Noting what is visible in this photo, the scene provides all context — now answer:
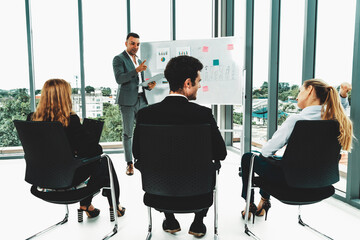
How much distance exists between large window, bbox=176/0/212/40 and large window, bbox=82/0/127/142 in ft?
3.61

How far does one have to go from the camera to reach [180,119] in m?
1.38

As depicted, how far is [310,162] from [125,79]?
246 centimetres

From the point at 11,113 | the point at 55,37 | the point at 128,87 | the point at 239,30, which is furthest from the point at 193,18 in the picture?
the point at 11,113

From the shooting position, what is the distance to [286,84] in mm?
3023

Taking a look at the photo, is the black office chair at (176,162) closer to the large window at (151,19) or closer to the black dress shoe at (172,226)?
the black dress shoe at (172,226)

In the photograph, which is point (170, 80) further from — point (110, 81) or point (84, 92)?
point (84, 92)

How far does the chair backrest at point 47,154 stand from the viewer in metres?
1.39

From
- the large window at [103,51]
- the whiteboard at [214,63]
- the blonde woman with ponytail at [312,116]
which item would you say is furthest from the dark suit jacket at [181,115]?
the large window at [103,51]

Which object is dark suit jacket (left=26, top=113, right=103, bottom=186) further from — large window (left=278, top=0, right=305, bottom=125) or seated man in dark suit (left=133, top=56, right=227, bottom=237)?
large window (left=278, top=0, right=305, bottom=125)

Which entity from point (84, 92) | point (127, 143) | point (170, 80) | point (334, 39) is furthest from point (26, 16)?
point (334, 39)

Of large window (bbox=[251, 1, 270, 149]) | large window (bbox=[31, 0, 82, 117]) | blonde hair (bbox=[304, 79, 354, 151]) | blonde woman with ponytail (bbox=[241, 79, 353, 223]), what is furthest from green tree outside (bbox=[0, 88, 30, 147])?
blonde hair (bbox=[304, 79, 354, 151])

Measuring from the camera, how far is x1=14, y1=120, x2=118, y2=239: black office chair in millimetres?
1398

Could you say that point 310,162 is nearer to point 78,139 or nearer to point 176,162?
point 176,162

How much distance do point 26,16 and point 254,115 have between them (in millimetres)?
4163
